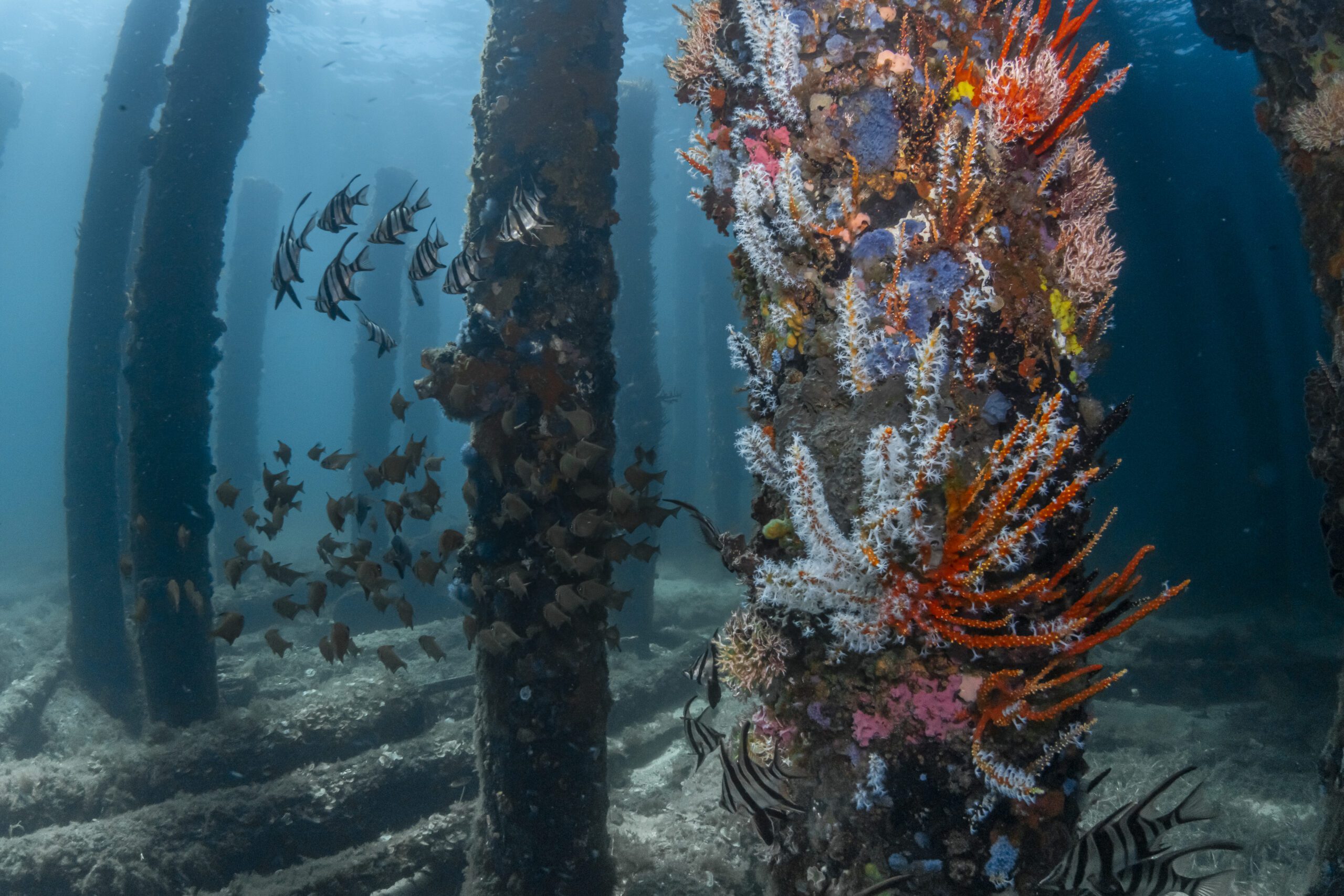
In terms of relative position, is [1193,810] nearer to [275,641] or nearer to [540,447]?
[540,447]

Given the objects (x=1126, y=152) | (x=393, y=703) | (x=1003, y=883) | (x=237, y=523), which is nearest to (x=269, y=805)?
(x=393, y=703)

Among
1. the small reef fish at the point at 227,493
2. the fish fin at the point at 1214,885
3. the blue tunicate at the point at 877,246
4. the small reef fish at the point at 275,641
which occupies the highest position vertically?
the blue tunicate at the point at 877,246

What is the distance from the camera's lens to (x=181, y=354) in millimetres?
8758

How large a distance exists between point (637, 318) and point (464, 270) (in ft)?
41.7

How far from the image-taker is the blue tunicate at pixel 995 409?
2637 millimetres

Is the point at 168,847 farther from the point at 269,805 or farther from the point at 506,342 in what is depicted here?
the point at 506,342

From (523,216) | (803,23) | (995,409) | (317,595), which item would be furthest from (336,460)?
(995,409)

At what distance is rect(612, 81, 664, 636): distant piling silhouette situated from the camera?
14320 millimetres

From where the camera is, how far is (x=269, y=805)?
670 centimetres

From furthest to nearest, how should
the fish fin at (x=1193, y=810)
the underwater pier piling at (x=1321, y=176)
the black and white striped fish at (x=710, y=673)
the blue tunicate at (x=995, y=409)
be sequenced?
1. the black and white striped fish at (x=710, y=673)
2. the underwater pier piling at (x=1321, y=176)
3. the blue tunicate at (x=995, y=409)
4. the fish fin at (x=1193, y=810)

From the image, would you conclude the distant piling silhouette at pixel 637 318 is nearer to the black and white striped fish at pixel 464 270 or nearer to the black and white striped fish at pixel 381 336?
the black and white striped fish at pixel 381 336

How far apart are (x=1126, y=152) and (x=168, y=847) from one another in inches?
930

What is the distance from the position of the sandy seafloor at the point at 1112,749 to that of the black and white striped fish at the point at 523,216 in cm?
364

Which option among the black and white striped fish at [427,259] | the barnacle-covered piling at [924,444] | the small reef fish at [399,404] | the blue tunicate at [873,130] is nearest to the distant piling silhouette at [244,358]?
the small reef fish at [399,404]
